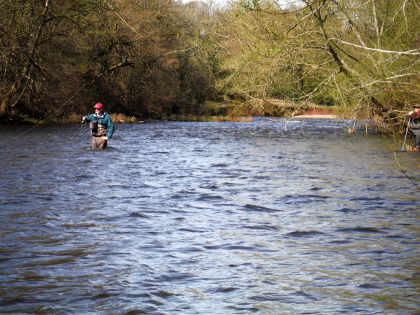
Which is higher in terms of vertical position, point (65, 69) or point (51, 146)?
point (65, 69)

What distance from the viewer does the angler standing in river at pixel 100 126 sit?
2481cm

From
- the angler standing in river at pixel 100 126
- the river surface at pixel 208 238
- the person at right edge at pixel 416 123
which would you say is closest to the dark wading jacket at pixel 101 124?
the angler standing in river at pixel 100 126

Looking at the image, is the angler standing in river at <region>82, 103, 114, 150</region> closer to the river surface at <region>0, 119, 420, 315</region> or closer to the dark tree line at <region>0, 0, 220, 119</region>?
the river surface at <region>0, 119, 420, 315</region>

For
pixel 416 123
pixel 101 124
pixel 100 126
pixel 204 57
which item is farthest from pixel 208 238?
pixel 204 57

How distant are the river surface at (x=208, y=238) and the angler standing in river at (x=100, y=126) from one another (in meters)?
3.09

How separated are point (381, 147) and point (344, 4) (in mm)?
9397

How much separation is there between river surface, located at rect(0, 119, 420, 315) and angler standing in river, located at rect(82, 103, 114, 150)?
10.1ft

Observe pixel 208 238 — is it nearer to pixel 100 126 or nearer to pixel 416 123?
pixel 416 123

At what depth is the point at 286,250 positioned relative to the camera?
944cm

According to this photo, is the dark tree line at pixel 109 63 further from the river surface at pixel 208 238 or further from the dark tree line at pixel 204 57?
the river surface at pixel 208 238

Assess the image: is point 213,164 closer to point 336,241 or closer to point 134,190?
point 134,190

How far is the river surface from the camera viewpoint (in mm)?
7051

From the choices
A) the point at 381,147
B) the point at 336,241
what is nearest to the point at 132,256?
the point at 336,241

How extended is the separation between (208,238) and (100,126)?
650 inches
